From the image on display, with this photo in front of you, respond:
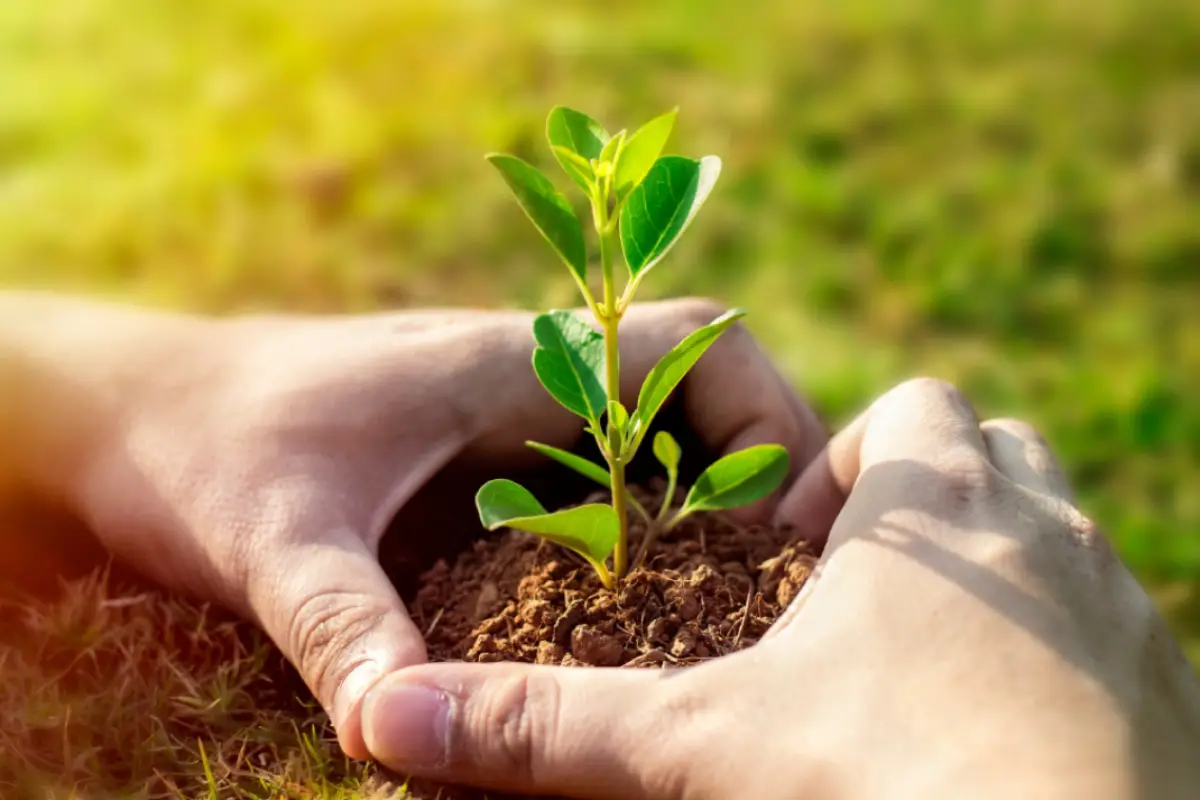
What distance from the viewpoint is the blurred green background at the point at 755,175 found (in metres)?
2.06

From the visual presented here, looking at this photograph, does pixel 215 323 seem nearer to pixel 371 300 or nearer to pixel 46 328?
pixel 46 328

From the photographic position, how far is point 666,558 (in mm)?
1048

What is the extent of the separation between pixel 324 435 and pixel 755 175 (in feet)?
5.07

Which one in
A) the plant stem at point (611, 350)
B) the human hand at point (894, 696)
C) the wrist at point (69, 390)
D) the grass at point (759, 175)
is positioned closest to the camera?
the human hand at point (894, 696)

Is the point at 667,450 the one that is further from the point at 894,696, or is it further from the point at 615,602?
the point at 894,696

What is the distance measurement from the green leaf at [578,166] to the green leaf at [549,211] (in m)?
0.02

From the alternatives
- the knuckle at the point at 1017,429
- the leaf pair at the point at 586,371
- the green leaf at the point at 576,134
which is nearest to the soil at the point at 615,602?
the leaf pair at the point at 586,371

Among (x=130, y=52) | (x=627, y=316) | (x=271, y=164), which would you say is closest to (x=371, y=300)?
(x=271, y=164)

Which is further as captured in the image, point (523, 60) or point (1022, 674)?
point (523, 60)

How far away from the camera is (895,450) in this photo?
1019mm

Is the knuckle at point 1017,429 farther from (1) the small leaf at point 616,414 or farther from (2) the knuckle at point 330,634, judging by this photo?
(2) the knuckle at point 330,634

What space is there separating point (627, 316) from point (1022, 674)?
63 cm

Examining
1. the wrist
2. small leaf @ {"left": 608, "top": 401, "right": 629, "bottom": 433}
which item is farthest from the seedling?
the wrist

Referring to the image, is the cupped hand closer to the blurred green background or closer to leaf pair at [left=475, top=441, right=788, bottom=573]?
leaf pair at [left=475, top=441, right=788, bottom=573]
